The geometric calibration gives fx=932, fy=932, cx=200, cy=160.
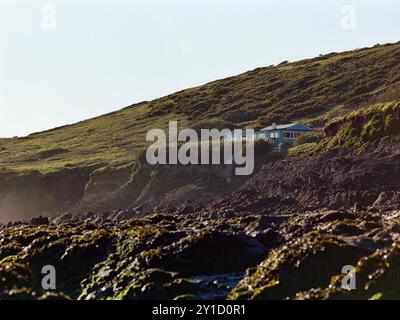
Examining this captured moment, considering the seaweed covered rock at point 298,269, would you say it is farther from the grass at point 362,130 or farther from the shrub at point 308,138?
the shrub at point 308,138

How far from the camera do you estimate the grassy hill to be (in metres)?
142

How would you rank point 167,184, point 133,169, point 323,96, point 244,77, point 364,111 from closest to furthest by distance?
point 364,111 < point 167,184 < point 133,169 < point 323,96 < point 244,77

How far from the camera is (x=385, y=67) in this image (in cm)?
15725

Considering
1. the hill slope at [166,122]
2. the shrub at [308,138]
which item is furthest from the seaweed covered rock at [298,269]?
the shrub at [308,138]

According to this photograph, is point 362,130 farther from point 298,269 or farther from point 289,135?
point 298,269

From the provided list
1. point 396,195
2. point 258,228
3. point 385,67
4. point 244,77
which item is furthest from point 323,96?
point 258,228

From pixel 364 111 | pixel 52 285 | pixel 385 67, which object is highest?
pixel 385 67

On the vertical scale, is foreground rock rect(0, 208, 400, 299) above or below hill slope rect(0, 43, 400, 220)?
below

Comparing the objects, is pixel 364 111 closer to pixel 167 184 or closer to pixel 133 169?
pixel 167 184

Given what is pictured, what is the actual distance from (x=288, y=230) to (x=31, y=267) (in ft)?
34.1

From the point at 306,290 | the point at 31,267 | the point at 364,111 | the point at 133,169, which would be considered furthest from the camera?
the point at 133,169

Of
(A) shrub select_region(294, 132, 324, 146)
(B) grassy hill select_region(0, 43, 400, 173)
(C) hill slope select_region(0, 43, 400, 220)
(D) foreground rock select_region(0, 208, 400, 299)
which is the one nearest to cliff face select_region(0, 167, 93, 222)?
(C) hill slope select_region(0, 43, 400, 220)

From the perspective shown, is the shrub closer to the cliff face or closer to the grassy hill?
the grassy hill

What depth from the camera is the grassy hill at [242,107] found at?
467ft
